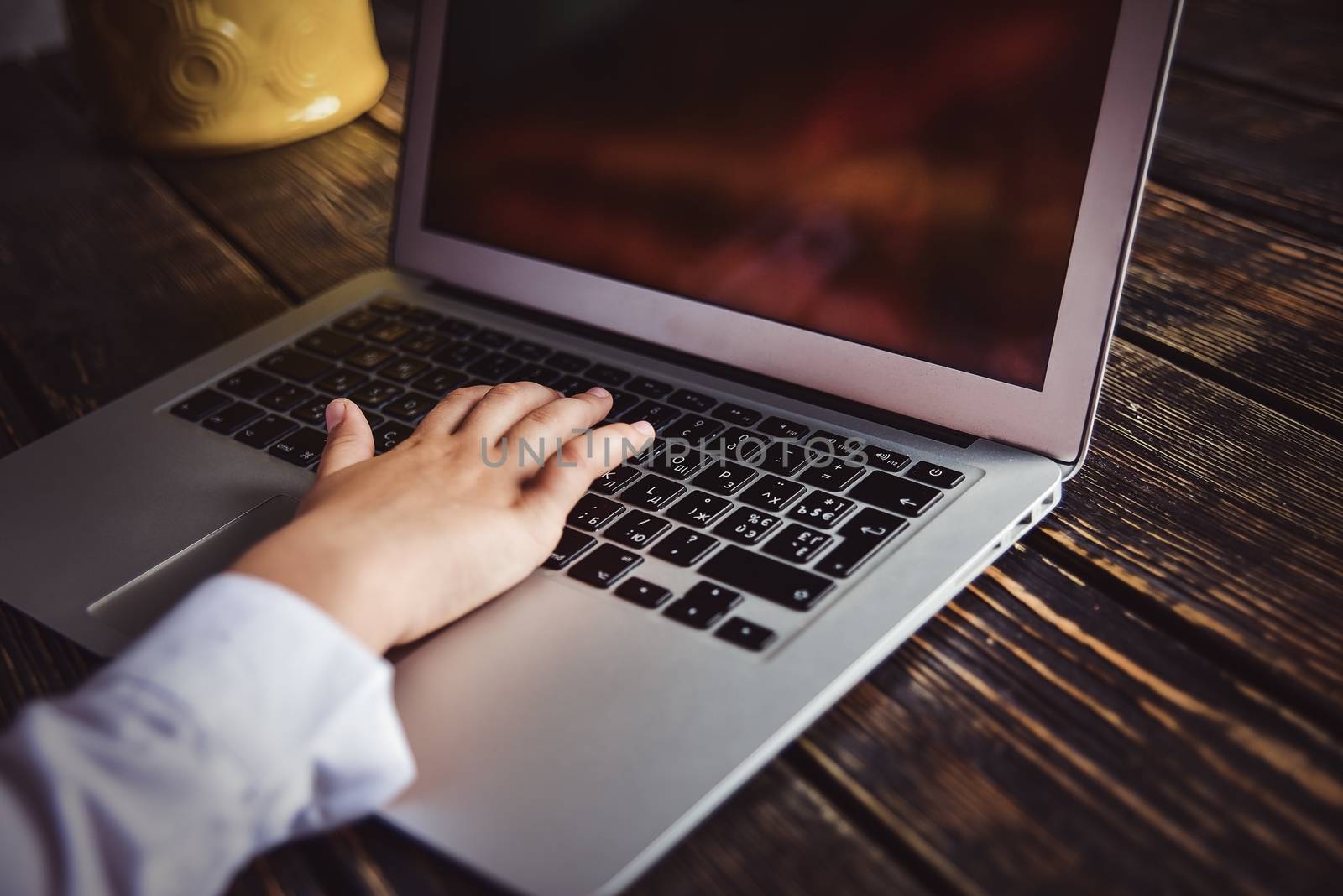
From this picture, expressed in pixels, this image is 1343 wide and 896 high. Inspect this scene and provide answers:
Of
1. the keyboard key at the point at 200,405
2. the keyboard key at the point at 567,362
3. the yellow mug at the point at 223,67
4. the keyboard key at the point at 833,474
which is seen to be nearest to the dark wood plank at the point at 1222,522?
the keyboard key at the point at 833,474

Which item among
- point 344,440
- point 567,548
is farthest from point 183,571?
point 567,548

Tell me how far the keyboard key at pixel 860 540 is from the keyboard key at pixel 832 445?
52 mm

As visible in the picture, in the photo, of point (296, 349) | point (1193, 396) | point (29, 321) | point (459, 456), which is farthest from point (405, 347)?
point (1193, 396)

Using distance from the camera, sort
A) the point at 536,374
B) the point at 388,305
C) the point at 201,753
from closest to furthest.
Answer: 1. the point at 201,753
2. the point at 536,374
3. the point at 388,305

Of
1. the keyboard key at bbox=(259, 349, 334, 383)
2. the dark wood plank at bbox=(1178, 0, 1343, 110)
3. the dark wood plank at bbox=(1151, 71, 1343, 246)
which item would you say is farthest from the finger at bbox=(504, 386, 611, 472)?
the dark wood plank at bbox=(1178, 0, 1343, 110)

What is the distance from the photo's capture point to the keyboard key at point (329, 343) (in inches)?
29.4

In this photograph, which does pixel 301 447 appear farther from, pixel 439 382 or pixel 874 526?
pixel 874 526

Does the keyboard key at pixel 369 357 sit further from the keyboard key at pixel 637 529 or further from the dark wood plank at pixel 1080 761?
the dark wood plank at pixel 1080 761

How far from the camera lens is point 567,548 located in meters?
0.54

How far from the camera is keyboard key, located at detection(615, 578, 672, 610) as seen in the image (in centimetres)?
49

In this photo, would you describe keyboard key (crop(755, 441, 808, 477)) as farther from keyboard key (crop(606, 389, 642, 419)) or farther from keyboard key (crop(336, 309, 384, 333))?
keyboard key (crop(336, 309, 384, 333))

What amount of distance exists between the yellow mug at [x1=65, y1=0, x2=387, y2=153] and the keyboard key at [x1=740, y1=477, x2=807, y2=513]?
2.45ft

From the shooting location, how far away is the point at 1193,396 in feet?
2.15

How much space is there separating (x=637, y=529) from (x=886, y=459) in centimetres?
14
